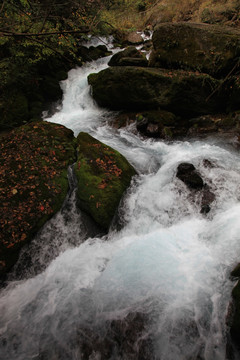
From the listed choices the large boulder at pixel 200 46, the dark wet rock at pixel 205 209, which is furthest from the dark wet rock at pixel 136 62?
the dark wet rock at pixel 205 209

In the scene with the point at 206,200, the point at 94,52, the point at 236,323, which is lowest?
the point at 236,323

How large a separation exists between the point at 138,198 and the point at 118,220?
88 centimetres

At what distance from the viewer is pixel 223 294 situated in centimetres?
338

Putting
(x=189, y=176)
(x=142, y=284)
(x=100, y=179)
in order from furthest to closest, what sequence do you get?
(x=189, y=176), (x=100, y=179), (x=142, y=284)

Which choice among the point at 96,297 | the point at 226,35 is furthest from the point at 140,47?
the point at 96,297

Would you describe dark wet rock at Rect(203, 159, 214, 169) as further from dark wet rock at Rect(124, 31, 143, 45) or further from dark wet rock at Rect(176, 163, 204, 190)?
dark wet rock at Rect(124, 31, 143, 45)

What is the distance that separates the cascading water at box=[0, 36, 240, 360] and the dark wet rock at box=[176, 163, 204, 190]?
7.6 inches

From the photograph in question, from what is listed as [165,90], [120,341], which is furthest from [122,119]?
[120,341]

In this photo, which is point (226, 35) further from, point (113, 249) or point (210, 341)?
point (210, 341)

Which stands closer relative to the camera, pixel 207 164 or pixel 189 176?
pixel 189 176

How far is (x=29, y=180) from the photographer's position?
5.08m

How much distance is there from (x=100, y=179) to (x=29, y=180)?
1834mm

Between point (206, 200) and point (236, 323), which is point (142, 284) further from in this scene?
point (206, 200)

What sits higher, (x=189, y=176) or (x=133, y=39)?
(x=133, y=39)
